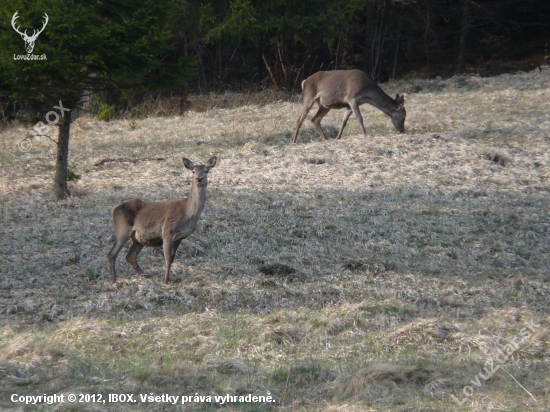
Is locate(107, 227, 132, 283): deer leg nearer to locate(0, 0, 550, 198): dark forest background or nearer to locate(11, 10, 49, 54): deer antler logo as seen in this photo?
locate(0, 0, 550, 198): dark forest background

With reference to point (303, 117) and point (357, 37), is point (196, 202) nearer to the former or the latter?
point (303, 117)

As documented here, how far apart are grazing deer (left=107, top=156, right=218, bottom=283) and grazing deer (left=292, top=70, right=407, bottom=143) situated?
8.22 m

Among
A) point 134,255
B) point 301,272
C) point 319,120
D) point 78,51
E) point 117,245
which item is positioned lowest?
point 301,272

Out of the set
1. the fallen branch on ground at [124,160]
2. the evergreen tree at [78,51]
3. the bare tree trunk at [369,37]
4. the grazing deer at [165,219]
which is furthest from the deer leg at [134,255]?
the bare tree trunk at [369,37]

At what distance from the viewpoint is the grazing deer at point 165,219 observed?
29.8 feet

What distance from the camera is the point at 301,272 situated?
975cm

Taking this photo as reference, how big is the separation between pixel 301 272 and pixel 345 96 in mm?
8418

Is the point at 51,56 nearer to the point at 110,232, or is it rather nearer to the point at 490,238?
the point at 110,232

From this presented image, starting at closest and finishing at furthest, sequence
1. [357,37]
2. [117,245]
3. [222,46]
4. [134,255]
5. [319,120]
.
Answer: [117,245], [134,255], [319,120], [222,46], [357,37]

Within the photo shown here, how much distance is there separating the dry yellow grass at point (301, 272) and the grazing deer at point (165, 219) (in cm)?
50

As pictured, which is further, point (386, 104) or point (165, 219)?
point (386, 104)

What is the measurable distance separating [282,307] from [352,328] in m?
1.07

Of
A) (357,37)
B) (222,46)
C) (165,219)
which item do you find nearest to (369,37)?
(357,37)

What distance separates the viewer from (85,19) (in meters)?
11.6
